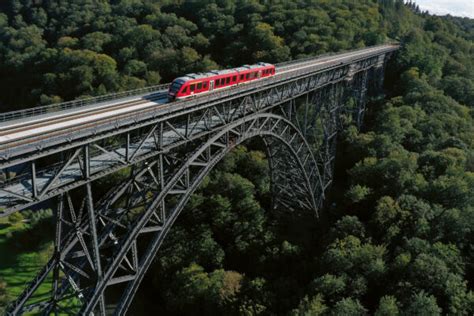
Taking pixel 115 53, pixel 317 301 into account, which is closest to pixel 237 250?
pixel 317 301

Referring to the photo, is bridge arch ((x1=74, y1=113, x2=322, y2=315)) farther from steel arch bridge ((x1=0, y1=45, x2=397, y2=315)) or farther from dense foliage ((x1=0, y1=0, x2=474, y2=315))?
dense foliage ((x1=0, y1=0, x2=474, y2=315))

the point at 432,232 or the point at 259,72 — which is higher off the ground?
the point at 259,72

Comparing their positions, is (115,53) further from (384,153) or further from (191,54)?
(384,153)

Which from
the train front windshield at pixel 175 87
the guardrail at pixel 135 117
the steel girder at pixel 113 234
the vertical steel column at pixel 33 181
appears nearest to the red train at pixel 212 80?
the train front windshield at pixel 175 87

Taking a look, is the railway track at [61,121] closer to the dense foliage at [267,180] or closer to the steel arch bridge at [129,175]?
the steel arch bridge at [129,175]

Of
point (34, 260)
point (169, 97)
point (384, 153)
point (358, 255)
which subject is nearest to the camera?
point (169, 97)

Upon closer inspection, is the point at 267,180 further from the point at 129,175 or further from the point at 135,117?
the point at 135,117
